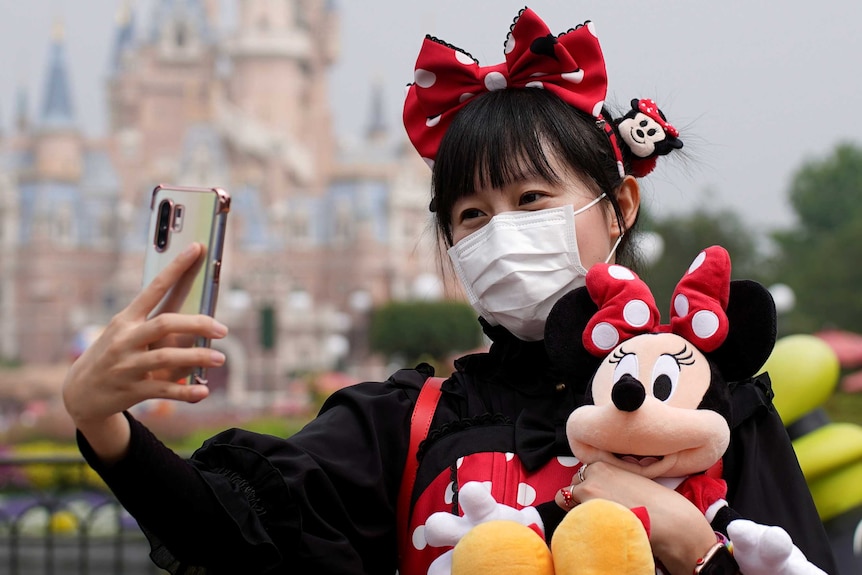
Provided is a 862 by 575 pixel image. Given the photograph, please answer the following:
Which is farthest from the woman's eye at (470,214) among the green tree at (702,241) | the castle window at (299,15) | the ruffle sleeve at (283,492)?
the castle window at (299,15)

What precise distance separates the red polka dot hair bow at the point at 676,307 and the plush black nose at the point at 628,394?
13 cm

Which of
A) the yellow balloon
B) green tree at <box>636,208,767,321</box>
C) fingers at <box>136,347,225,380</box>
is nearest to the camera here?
fingers at <box>136,347,225,380</box>

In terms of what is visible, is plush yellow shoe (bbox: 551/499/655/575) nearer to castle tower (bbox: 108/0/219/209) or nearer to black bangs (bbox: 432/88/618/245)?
black bangs (bbox: 432/88/618/245)

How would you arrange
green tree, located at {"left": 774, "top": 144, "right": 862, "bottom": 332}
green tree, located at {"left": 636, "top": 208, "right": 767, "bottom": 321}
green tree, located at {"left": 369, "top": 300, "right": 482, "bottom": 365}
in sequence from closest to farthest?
green tree, located at {"left": 369, "top": 300, "right": 482, "bottom": 365} < green tree, located at {"left": 774, "top": 144, "right": 862, "bottom": 332} < green tree, located at {"left": 636, "top": 208, "right": 767, "bottom": 321}

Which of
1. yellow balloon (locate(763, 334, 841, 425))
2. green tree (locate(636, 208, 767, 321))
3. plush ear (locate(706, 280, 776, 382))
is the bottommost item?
green tree (locate(636, 208, 767, 321))

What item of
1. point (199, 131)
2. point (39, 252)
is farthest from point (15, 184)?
point (199, 131)

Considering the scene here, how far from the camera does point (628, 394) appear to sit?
1269 millimetres

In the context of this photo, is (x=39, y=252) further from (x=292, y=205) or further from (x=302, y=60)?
(x=302, y=60)

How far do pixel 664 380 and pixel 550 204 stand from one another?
0.33 metres

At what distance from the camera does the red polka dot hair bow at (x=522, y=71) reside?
1612 mm

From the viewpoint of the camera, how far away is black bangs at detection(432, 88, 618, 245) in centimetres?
156

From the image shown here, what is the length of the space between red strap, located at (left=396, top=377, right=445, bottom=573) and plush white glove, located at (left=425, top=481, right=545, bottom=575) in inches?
5.1

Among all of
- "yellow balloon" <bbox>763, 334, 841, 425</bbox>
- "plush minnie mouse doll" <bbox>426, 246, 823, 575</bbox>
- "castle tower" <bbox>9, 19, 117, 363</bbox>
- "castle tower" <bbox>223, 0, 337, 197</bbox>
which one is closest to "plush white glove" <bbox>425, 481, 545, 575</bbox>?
"plush minnie mouse doll" <bbox>426, 246, 823, 575</bbox>

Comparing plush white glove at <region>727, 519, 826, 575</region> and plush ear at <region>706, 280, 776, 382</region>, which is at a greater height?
plush ear at <region>706, 280, 776, 382</region>
